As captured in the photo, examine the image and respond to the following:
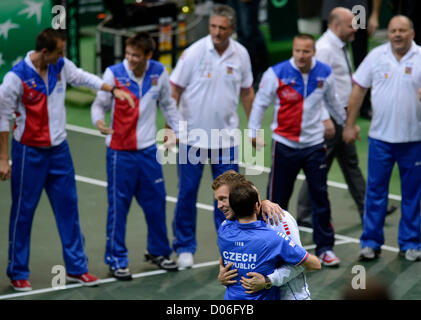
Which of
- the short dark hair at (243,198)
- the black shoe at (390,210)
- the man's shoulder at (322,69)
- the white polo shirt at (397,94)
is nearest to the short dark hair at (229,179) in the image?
the short dark hair at (243,198)

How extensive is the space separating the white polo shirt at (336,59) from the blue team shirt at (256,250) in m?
3.81

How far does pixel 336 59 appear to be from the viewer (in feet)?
30.9

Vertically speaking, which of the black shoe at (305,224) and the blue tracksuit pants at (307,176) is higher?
the blue tracksuit pants at (307,176)

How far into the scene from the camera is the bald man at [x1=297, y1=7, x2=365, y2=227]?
30.9ft

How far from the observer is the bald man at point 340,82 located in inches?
371

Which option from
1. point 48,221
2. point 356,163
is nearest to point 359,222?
point 356,163

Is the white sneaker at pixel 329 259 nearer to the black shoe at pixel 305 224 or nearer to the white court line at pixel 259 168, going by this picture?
the black shoe at pixel 305 224

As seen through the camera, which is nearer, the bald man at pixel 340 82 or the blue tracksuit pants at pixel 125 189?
the blue tracksuit pants at pixel 125 189

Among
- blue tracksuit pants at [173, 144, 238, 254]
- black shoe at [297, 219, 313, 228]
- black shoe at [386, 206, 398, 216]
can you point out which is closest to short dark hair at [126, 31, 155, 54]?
blue tracksuit pants at [173, 144, 238, 254]

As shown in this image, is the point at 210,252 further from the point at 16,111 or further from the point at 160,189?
the point at 16,111

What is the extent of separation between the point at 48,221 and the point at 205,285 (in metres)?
2.36

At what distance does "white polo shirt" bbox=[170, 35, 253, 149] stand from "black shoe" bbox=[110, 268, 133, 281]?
1.36m

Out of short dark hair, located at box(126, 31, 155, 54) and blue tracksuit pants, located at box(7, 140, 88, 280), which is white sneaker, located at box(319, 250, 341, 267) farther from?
short dark hair, located at box(126, 31, 155, 54)

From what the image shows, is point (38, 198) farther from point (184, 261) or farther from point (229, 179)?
point (229, 179)
